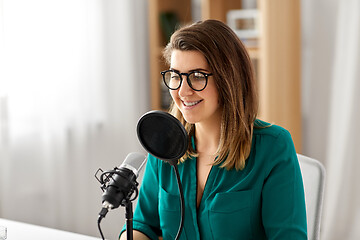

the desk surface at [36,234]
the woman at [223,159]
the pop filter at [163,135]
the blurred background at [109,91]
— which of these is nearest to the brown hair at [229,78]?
the woman at [223,159]

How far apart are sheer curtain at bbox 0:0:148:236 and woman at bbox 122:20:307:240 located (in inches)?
63.6

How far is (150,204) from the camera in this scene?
1.56 m

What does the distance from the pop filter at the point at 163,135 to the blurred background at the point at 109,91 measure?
1957mm

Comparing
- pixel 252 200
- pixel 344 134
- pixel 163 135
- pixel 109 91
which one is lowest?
pixel 344 134

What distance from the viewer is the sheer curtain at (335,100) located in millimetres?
3006

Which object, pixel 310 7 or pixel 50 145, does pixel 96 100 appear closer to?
pixel 50 145

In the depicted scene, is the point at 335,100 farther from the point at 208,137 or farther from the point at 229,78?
the point at 229,78

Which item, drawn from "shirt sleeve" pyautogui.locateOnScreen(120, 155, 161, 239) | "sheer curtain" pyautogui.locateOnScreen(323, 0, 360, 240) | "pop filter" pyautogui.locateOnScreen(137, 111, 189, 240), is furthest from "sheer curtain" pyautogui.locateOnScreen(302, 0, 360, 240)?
"pop filter" pyautogui.locateOnScreen(137, 111, 189, 240)

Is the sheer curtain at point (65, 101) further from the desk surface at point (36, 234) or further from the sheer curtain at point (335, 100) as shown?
the desk surface at point (36, 234)

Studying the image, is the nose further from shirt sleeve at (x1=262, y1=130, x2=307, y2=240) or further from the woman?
shirt sleeve at (x1=262, y1=130, x2=307, y2=240)

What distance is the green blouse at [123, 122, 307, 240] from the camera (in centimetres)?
136

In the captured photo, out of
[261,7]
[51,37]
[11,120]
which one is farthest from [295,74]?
[11,120]

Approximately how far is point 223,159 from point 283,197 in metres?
0.20

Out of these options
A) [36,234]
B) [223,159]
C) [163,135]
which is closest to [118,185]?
[163,135]
